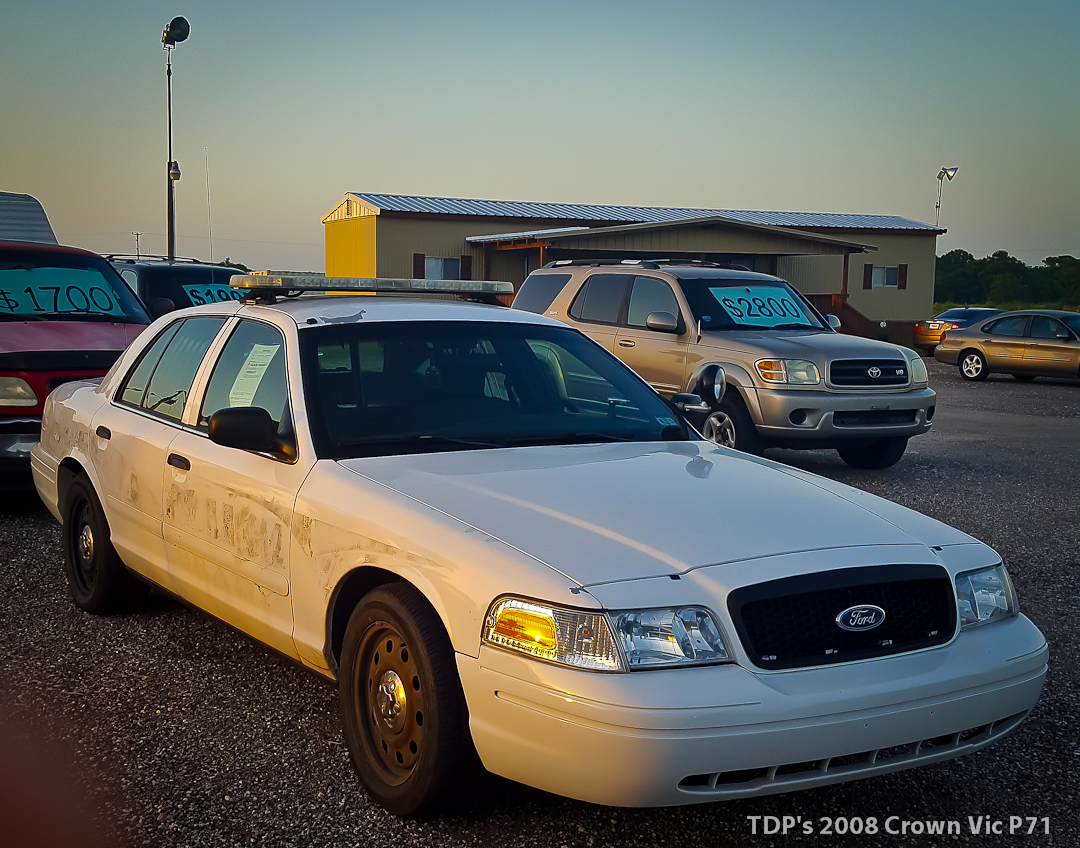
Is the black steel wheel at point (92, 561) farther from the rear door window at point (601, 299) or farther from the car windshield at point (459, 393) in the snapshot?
the rear door window at point (601, 299)

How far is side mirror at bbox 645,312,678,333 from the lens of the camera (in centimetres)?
1076

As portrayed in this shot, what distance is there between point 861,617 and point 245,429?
2132 mm

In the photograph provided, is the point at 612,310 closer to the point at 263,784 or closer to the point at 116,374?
the point at 116,374

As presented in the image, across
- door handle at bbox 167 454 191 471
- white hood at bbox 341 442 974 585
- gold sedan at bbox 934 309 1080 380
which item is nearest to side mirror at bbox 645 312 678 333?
white hood at bbox 341 442 974 585

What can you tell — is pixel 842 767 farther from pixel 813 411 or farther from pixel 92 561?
pixel 813 411

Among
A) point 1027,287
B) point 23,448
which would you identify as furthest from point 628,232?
point 1027,287

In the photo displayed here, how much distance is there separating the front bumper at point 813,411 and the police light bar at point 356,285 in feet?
16.4

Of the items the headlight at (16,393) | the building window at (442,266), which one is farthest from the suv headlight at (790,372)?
the building window at (442,266)

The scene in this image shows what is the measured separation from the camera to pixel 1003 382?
2439cm

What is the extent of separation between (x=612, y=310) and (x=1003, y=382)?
15.4m

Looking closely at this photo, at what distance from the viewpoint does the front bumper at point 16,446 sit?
768 cm

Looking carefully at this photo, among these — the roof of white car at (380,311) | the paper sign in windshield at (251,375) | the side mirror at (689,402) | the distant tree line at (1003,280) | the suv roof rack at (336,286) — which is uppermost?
the suv roof rack at (336,286)

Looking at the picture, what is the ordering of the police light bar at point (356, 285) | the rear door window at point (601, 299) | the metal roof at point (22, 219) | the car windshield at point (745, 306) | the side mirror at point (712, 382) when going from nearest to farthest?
the police light bar at point (356, 285), the side mirror at point (712, 382), the car windshield at point (745, 306), the rear door window at point (601, 299), the metal roof at point (22, 219)

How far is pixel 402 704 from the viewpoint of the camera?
3.35m
